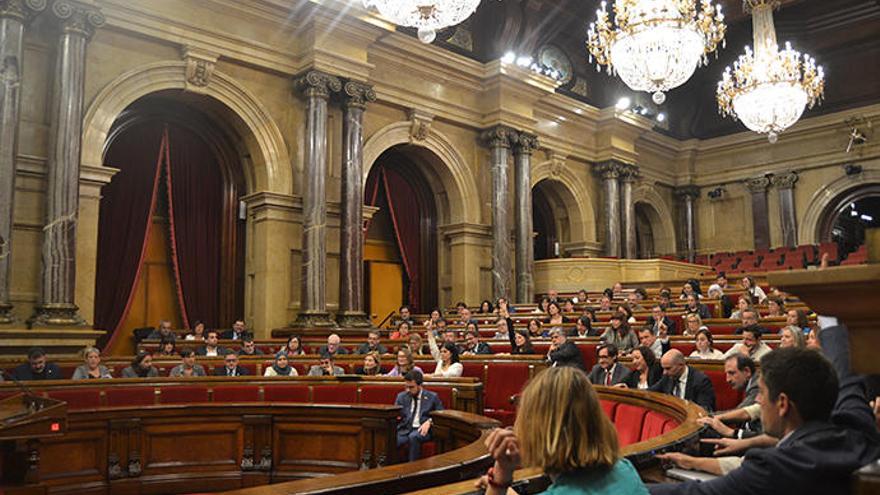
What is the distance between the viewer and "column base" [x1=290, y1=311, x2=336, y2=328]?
35.4ft

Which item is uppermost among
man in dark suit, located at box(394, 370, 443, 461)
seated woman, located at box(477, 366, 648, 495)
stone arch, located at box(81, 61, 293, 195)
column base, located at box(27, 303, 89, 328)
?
stone arch, located at box(81, 61, 293, 195)

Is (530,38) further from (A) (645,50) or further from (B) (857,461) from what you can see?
(B) (857,461)

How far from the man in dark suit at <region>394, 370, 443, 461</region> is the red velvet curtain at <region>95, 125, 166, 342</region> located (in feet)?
23.0

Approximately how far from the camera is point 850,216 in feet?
74.3

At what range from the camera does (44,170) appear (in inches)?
354

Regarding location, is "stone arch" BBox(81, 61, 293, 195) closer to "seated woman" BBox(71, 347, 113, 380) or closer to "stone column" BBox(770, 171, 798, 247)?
"seated woman" BBox(71, 347, 113, 380)

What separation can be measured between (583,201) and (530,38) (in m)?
4.12

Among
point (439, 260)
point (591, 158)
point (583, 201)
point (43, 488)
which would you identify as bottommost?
point (43, 488)

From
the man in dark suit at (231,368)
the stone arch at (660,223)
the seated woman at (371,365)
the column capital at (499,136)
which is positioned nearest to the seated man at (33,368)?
the man in dark suit at (231,368)

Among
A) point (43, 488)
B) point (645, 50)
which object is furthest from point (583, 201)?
point (43, 488)

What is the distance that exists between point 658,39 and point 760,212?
12571 mm

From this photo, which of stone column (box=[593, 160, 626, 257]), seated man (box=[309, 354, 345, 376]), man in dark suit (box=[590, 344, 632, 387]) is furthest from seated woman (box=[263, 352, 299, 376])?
stone column (box=[593, 160, 626, 257])

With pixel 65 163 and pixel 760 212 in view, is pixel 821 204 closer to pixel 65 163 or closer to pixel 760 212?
pixel 760 212

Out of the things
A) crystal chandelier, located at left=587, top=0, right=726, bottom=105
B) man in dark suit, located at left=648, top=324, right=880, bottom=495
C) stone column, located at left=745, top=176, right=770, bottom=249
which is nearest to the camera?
man in dark suit, located at left=648, top=324, right=880, bottom=495
